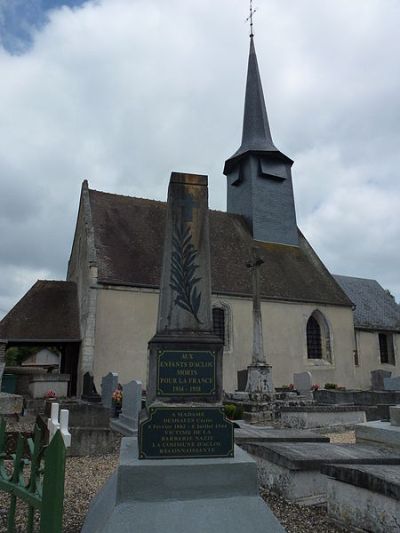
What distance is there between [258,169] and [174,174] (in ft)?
67.1

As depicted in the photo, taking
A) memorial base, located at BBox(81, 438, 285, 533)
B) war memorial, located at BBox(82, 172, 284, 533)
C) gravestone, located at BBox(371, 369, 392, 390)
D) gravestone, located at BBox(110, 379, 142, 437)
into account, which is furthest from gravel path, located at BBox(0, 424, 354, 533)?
gravestone, located at BBox(371, 369, 392, 390)

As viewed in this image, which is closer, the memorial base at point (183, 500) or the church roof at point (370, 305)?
the memorial base at point (183, 500)

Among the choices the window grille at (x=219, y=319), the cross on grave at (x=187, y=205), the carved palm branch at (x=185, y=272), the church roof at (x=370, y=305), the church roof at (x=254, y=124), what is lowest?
the carved palm branch at (x=185, y=272)

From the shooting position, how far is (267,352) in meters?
19.5

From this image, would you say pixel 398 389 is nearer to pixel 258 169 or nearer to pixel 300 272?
pixel 300 272

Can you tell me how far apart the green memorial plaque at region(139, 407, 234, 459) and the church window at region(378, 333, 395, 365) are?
23.3m

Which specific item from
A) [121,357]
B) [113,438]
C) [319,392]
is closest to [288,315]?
[319,392]

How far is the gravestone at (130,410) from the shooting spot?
9367mm

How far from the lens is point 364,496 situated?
398cm

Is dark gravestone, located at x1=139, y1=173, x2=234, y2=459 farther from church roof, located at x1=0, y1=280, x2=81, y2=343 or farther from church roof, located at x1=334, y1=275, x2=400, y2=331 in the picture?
church roof, located at x1=334, y1=275, x2=400, y2=331

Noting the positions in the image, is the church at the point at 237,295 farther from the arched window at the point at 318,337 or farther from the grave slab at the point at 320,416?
the grave slab at the point at 320,416

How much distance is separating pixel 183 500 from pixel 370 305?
82.4ft

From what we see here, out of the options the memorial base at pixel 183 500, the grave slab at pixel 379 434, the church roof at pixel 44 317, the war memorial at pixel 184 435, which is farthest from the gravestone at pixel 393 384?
the memorial base at pixel 183 500

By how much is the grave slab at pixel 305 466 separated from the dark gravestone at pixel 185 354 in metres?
1.48
